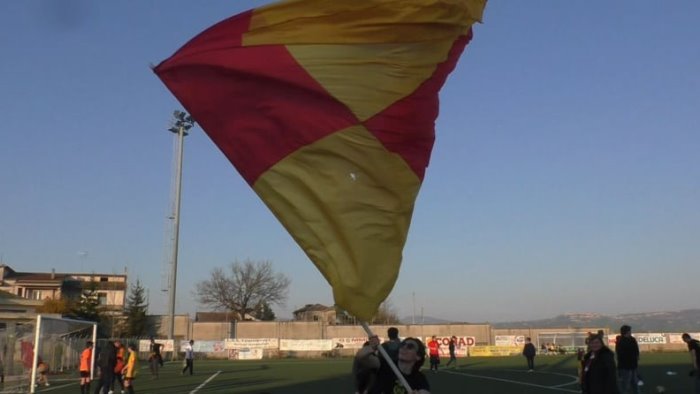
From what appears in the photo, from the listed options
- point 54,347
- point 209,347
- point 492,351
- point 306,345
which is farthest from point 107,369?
point 492,351

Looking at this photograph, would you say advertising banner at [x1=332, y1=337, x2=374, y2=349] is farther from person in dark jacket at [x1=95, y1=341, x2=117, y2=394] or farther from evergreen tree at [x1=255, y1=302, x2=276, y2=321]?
evergreen tree at [x1=255, y1=302, x2=276, y2=321]

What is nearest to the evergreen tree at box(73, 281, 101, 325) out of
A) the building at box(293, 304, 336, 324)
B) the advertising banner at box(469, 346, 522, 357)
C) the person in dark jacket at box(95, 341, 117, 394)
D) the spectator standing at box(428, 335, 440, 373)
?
the building at box(293, 304, 336, 324)

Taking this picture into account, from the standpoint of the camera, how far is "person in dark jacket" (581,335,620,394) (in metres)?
9.22

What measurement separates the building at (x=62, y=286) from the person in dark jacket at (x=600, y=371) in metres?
80.5

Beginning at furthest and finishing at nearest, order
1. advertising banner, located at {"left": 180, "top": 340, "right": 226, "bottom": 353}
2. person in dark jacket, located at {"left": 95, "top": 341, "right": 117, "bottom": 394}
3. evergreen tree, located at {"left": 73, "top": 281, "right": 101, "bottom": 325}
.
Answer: evergreen tree, located at {"left": 73, "top": 281, "right": 101, "bottom": 325} < advertising banner, located at {"left": 180, "top": 340, "right": 226, "bottom": 353} < person in dark jacket, located at {"left": 95, "top": 341, "right": 117, "bottom": 394}

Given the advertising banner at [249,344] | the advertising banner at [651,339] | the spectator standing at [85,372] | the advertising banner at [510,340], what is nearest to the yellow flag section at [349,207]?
the spectator standing at [85,372]

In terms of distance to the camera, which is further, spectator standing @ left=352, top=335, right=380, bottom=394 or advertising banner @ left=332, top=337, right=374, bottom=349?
advertising banner @ left=332, top=337, right=374, bottom=349

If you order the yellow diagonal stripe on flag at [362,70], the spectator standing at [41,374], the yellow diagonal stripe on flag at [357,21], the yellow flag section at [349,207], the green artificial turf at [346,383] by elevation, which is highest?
the yellow diagonal stripe on flag at [357,21]

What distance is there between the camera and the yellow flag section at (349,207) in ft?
19.9

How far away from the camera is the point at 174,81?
21.9 ft

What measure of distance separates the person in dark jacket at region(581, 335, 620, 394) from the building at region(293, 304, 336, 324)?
86407mm

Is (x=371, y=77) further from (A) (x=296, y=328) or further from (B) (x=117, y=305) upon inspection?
(B) (x=117, y=305)

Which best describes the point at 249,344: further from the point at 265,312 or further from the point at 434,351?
the point at 265,312

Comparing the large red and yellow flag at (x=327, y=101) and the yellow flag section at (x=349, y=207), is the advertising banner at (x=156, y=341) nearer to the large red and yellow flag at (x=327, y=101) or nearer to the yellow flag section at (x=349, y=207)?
the large red and yellow flag at (x=327, y=101)
